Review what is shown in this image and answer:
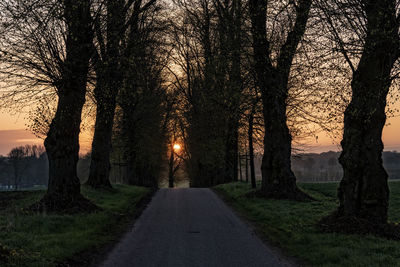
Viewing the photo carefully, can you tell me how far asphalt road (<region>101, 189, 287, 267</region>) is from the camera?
884 cm

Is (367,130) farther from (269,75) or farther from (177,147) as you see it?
(177,147)

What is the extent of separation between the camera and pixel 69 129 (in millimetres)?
16656

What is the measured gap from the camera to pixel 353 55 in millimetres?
12094

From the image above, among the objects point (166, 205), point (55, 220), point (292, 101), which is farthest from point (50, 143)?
point (292, 101)

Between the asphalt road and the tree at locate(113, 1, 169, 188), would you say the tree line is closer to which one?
the asphalt road

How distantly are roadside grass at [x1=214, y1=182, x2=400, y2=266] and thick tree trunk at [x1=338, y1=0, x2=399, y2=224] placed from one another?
4.64 ft

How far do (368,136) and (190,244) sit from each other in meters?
6.25

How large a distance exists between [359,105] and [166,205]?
11673mm

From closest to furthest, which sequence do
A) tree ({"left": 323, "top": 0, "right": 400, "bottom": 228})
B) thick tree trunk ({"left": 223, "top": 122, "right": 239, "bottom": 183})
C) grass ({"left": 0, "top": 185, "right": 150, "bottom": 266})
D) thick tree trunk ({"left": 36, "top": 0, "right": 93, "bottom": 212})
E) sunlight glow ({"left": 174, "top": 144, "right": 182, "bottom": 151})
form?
1. grass ({"left": 0, "top": 185, "right": 150, "bottom": 266})
2. tree ({"left": 323, "top": 0, "right": 400, "bottom": 228})
3. thick tree trunk ({"left": 36, "top": 0, "right": 93, "bottom": 212})
4. thick tree trunk ({"left": 223, "top": 122, "right": 239, "bottom": 183})
5. sunlight glow ({"left": 174, "top": 144, "right": 182, "bottom": 151})

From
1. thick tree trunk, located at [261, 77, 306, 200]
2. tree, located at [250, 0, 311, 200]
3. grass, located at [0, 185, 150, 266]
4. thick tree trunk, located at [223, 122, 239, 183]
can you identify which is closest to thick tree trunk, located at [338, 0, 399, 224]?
grass, located at [0, 185, 150, 266]

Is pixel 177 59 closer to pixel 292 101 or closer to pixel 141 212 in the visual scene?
pixel 292 101

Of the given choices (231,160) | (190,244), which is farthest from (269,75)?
(231,160)

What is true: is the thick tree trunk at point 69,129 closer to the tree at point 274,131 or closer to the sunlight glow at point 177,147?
the tree at point 274,131

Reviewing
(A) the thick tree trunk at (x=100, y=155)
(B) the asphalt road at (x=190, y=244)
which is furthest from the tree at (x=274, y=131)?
(A) the thick tree trunk at (x=100, y=155)
